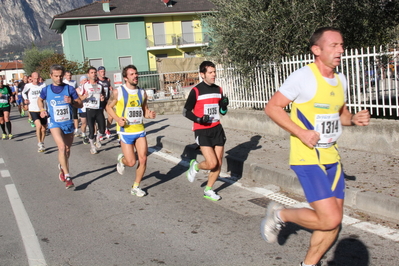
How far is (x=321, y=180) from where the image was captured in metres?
3.39

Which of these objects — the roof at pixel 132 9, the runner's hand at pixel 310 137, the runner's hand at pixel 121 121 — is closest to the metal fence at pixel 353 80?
the runner's hand at pixel 121 121

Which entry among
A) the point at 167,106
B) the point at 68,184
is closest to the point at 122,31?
the point at 167,106

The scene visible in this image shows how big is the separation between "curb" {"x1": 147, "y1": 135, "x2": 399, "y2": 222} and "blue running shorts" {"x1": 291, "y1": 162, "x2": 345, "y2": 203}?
5.69 ft

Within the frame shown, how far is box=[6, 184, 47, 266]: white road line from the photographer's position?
14.5ft

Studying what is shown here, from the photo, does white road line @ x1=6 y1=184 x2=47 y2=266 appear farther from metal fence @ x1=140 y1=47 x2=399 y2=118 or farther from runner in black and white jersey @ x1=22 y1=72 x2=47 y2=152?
metal fence @ x1=140 y1=47 x2=399 y2=118

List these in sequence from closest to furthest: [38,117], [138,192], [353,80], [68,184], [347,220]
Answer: [347,220] < [138,192] < [68,184] < [353,80] < [38,117]

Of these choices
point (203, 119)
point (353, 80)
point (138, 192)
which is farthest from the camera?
point (353, 80)

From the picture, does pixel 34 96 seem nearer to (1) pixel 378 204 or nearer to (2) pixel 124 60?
(1) pixel 378 204

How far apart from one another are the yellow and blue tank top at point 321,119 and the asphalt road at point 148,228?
109 centimetres

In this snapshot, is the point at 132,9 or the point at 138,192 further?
the point at 132,9

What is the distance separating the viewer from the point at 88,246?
15.3ft

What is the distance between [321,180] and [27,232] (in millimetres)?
3628

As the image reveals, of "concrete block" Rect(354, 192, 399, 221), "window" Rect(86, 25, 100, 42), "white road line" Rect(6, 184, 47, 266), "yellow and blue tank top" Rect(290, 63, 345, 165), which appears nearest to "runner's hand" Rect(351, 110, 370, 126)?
"yellow and blue tank top" Rect(290, 63, 345, 165)

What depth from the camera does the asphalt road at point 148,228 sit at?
4195 millimetres
